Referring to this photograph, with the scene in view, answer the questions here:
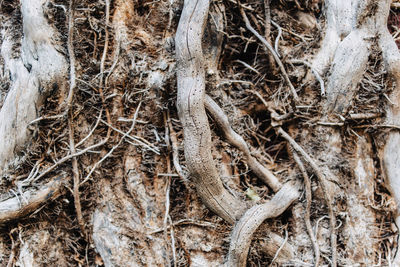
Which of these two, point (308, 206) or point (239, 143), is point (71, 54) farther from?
point (308, 206)

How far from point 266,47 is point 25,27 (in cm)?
98

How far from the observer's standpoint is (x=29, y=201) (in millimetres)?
1094

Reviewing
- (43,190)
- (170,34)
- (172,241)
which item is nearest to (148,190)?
(172,241)

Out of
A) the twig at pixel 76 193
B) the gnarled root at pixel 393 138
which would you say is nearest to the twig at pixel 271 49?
the gnarled root at pixel 393 138

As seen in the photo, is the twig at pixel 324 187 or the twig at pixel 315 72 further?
the twig at pixel 315 72

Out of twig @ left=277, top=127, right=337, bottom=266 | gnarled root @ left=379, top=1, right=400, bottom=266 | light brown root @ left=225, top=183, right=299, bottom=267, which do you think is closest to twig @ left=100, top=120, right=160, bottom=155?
light brown root @ left=225, top=183, right=299, bottom=267

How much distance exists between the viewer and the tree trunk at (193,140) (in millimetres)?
1123

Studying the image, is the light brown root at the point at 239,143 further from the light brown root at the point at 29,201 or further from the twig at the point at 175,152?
the light brown root at the point at 29,201

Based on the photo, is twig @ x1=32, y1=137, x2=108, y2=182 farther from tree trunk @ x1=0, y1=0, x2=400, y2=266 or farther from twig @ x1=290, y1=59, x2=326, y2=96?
twig @ x1=290, y1=59, x2=326, y2=96

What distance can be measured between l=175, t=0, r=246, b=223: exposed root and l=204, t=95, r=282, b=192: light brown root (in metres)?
0.07

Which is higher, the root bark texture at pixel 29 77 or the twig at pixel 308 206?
Answer: the root bark texture at pixel 29 77

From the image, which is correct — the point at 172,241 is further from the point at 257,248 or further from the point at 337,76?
the point at 337,76

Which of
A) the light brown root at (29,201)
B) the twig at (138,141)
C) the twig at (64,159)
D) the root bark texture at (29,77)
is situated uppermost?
the root bark texture at (29,77)

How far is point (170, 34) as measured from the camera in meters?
1.37
